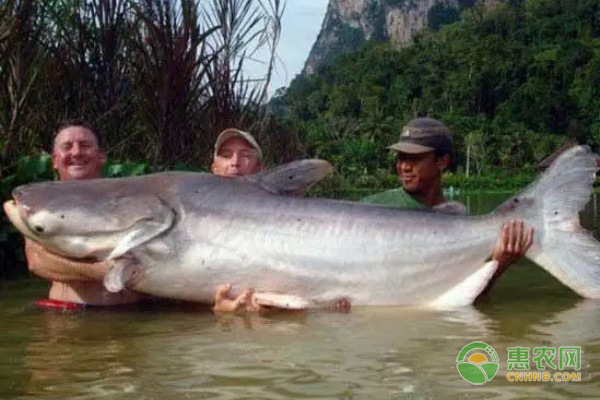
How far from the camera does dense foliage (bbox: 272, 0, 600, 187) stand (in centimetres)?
6919

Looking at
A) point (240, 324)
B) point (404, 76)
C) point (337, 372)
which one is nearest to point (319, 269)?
point (240, 324)

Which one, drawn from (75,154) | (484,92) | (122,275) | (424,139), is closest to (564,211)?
(424,139)

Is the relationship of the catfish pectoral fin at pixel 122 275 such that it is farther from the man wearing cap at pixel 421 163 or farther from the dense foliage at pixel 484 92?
the dense foliage at pixel 484 92

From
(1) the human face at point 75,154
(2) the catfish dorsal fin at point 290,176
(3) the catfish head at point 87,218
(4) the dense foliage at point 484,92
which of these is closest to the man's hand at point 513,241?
(2) the catfish dorsal fin at point 290,176

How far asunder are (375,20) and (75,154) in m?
152

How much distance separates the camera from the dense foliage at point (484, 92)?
69188mm

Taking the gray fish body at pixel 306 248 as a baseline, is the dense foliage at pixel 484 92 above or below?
above

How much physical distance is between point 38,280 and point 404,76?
286ft

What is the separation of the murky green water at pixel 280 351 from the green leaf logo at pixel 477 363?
34 millimetres

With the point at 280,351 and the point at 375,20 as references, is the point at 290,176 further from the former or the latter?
the point at 375,20

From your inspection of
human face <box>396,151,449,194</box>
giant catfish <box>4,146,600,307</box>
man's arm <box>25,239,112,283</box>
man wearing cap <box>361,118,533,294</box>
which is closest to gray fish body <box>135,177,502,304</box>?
giant catfish <box>4,146,600,307</box>

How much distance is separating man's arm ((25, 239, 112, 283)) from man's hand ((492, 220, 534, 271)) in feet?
6.45

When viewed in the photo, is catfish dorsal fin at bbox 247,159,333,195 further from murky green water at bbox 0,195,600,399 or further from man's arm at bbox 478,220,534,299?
man's arm at bbox 478,220,534,299

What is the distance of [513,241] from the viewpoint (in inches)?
167
